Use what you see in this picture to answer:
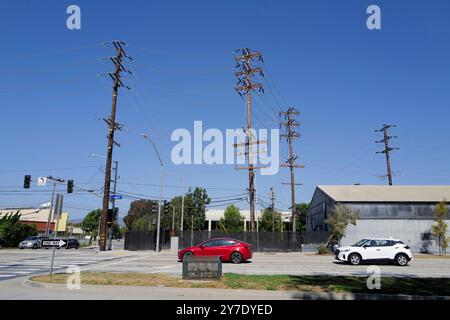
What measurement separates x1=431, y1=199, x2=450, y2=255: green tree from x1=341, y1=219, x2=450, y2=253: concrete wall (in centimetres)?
135

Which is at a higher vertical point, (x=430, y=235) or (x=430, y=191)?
(x=430, y=191)

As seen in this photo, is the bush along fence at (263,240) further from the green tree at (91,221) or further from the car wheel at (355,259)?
the green tree at (91,221)

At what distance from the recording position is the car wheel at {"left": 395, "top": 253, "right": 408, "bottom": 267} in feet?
70.5

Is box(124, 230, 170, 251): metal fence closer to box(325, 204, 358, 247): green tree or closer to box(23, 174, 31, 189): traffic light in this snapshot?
box(23, 174, 31, 189): traffic light

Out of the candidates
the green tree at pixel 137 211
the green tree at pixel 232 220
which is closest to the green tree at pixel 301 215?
the green tree at pixel 232 220

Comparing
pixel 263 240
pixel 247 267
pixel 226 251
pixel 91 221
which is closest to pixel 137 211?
pixel 91 221

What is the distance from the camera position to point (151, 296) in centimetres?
1026

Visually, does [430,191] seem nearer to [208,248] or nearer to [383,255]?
[383,255]

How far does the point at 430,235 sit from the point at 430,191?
25.0ft

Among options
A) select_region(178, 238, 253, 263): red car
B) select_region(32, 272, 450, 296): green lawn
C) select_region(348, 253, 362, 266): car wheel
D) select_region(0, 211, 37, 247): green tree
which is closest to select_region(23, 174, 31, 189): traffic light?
select_region(0, 211, 37, 247): green tree

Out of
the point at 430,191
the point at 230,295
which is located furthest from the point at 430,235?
the point at 230,295

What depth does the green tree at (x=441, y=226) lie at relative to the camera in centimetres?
3741

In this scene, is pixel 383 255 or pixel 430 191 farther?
pixel 430 191
